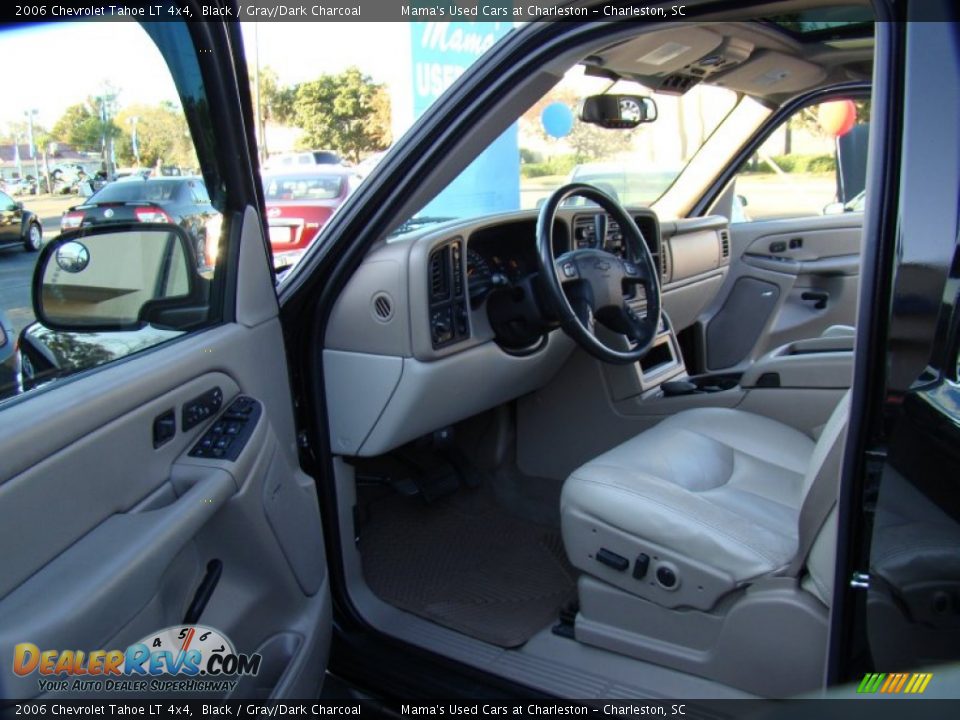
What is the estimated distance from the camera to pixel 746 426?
8.36 feet

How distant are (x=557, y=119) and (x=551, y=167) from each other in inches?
51.5

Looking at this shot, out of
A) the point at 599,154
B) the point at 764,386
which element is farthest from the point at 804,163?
the point at 764,386

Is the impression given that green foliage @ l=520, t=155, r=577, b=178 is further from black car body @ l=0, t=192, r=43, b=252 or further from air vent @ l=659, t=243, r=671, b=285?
black car body @ l=0, t=192, r=43, b=252

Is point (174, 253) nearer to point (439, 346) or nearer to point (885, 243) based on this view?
point (439, 346)

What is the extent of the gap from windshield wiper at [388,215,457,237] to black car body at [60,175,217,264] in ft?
2.14

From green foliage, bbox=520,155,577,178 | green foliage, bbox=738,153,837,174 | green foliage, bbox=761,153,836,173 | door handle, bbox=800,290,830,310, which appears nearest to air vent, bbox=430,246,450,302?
green foliage, bbox=520,155,577,178

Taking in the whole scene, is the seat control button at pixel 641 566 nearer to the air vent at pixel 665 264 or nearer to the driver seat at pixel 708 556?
the driver seat at pixel 708 556

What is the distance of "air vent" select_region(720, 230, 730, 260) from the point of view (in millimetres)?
4066

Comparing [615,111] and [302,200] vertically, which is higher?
[615,111]

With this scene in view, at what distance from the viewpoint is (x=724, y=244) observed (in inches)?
161

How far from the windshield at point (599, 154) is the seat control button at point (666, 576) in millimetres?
1321

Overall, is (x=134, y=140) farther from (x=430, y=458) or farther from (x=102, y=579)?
(x=430, y=458)

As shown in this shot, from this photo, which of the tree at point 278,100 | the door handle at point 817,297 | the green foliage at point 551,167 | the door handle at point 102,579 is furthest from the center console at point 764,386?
the door handle at point 102,579

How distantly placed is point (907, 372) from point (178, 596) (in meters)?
1.29
